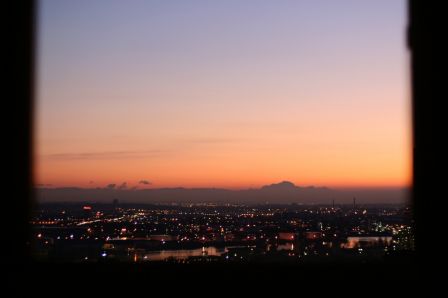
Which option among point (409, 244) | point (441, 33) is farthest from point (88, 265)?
point (441, 33)

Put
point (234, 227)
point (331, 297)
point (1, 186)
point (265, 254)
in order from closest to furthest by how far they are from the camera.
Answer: point (331, 297), point (1, 186), point (265, 254), point (234, 227)

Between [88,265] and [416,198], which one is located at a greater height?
[416,198]

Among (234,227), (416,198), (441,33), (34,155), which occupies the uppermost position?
(441,33)

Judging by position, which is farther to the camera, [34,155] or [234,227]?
[234,227]

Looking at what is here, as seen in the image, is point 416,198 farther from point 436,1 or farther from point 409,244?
point 436,1

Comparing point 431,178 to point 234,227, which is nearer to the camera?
point 431,178

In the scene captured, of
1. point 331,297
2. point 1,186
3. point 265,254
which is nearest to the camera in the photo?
A: point 331,297

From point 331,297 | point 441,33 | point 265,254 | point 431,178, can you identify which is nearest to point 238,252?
point 265,254

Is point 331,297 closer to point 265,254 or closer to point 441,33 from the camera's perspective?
point 265,254

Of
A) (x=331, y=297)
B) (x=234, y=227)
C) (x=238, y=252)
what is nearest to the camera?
(x=331, y=297)
